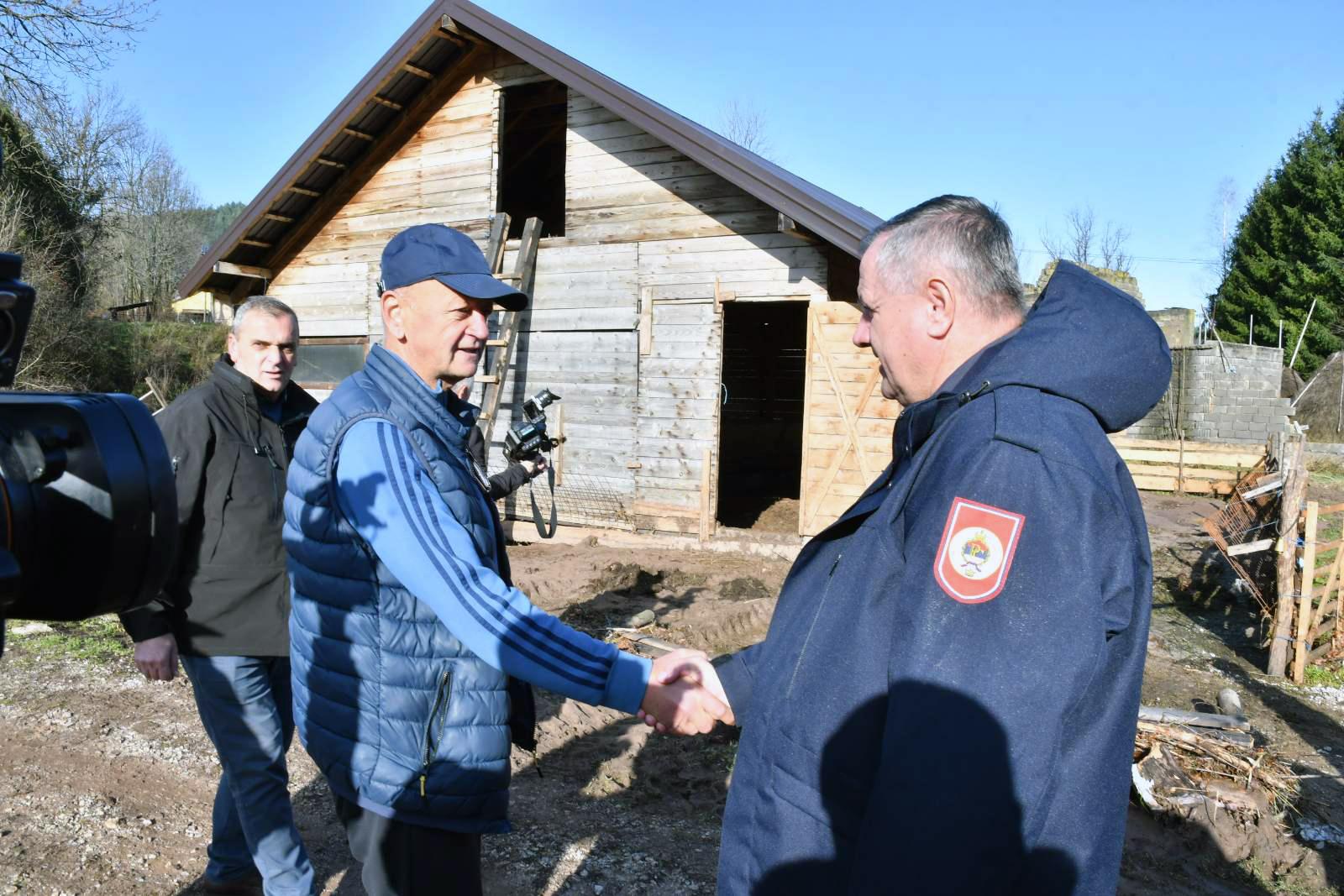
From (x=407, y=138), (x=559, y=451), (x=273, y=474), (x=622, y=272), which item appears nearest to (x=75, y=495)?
(x=273, y=474)

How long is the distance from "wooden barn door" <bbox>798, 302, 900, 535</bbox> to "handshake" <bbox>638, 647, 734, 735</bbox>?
21.7 feet

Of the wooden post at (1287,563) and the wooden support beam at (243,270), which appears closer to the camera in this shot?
the wooden post at (1287,563)

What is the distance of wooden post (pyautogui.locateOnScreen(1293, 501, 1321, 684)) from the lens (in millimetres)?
6828

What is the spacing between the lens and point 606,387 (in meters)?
9.96

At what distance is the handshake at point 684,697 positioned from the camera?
81.4 inches

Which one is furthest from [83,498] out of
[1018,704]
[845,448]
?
[845,448]

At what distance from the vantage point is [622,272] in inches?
384

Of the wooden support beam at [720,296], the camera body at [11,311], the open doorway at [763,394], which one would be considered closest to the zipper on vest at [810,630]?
the camera body at [11,311]

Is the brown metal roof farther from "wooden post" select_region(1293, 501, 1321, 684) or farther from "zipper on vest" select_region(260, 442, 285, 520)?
"zipper on vest" select_region(260, 442, 285, 520)

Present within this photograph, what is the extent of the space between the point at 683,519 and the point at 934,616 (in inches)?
328

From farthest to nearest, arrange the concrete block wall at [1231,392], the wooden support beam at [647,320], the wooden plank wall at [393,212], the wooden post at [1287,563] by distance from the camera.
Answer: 1. the concrete block wall at [1231,392]
2. the wooden plank wall at [393,212]
3. the wooden support beam at [647,320]
4. the wooden post at [1287,563]

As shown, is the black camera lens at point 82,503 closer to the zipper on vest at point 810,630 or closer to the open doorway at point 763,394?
the zipper on vest at point 810,630

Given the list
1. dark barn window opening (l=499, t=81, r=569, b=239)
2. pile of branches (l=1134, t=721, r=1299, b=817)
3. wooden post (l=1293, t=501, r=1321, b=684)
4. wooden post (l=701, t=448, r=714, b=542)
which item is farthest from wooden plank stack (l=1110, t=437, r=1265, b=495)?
pile of branches (l=1134, t=721, r=1299, b=817)

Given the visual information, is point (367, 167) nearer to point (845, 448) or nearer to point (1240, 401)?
point (845, 448)
